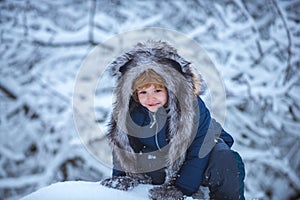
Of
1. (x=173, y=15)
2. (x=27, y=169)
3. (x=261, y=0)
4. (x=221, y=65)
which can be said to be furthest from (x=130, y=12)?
(x=27, y=169)


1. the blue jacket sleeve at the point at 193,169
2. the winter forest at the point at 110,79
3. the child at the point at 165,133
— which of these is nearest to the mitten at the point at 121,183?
the child at the point at 165,133

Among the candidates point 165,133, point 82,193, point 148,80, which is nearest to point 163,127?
Answer: point 165,133

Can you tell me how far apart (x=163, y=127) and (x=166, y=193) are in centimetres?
16

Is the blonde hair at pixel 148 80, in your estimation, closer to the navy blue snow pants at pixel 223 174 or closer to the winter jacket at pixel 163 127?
the winter jacket at pixel 163 127

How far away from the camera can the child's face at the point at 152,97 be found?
90 cm

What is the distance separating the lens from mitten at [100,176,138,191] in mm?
868

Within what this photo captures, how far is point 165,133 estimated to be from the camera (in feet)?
3.01

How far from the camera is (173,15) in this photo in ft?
9.00

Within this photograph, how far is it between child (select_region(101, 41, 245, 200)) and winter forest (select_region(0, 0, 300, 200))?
1339 millimetres

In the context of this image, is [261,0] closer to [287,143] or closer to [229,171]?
[287,143]

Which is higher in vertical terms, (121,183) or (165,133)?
(165,133)

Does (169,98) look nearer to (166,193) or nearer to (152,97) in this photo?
(152,97)

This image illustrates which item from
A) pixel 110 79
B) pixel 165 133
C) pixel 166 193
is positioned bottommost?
pixel 166 193

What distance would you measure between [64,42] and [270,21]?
57.1 inches
